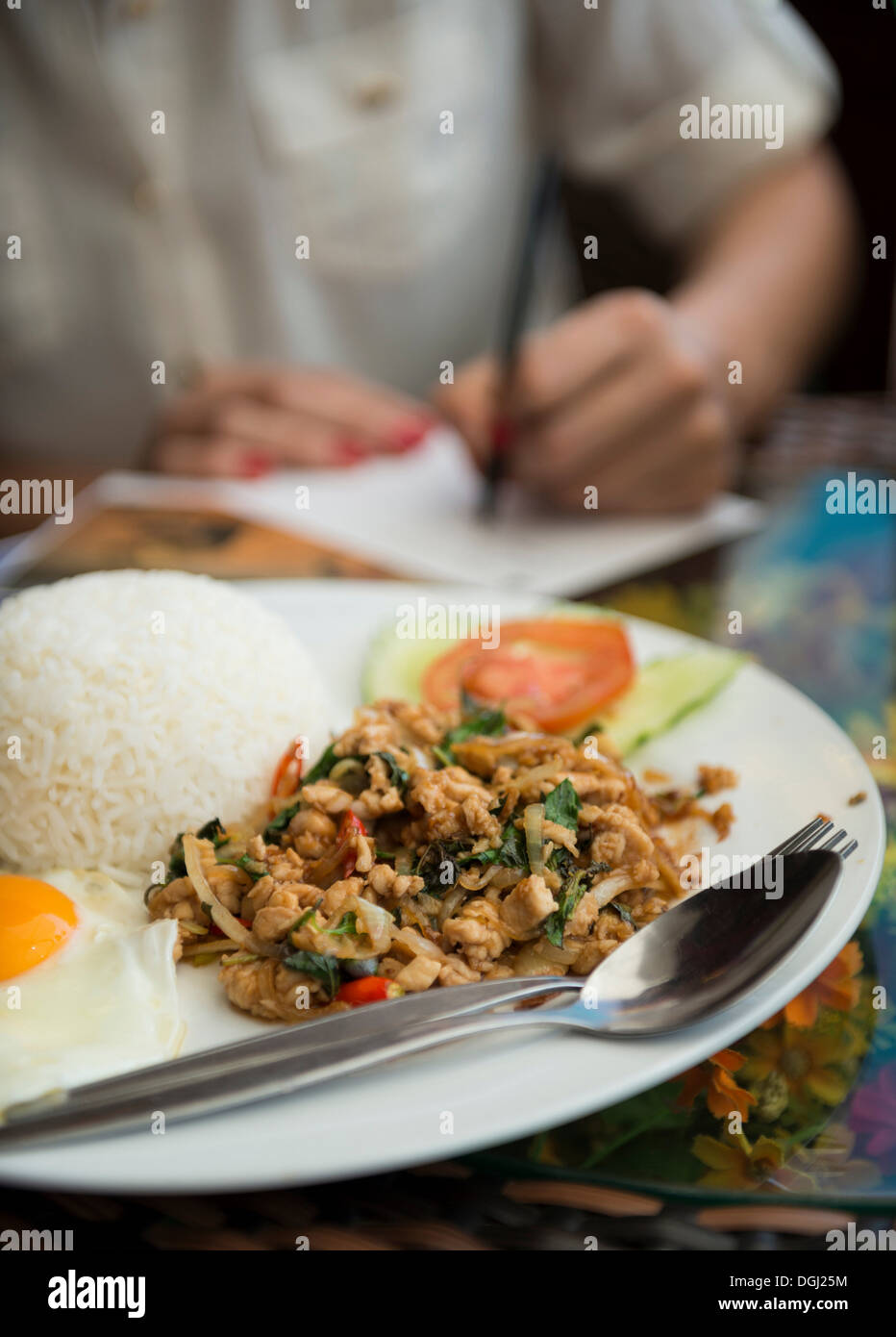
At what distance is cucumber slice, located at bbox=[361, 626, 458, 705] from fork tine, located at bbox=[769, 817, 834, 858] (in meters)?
0.84

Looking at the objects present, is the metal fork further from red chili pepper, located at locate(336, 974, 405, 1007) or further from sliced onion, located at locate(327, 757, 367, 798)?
sliced onion, located at locate(327, 757, 367, 798)

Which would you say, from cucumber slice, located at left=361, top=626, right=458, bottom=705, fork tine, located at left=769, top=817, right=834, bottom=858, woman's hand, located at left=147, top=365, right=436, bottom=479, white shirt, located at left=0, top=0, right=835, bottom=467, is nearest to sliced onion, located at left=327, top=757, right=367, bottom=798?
cucumber slice, located at left=361, top=626, right=458, bottom=705

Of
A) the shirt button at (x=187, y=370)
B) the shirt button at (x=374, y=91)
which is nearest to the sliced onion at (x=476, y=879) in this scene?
the shirt button at (x=187, y=370)

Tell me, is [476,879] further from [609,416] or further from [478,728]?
[609,416]

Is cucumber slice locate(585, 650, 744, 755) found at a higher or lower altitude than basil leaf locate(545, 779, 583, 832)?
higher

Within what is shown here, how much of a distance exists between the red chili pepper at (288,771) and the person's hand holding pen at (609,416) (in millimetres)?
1597

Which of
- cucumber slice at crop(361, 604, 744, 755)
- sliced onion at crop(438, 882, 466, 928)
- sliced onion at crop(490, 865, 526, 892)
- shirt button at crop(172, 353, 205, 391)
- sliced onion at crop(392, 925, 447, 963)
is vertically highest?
shirt button at crop(172, 353, 205, 391)

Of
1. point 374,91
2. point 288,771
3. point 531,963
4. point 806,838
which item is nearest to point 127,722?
point 288,771

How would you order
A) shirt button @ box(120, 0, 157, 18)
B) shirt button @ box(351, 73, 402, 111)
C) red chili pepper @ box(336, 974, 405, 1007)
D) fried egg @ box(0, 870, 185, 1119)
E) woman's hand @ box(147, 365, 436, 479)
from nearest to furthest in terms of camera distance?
1. fried egg @ box(0, 870, 185, 1119)
2. red chili pepper @ box(336, 974, 405, 1007)
3. woman's hand @ box(147, 365, 436, 479)
4. shirt button @ box(120, 0, 157, 18)
5. shirt button @ box(351, 73, 402, 111)

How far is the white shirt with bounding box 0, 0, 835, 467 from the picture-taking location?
153 inches

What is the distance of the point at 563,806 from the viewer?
1.54 meters

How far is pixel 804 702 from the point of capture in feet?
6.18

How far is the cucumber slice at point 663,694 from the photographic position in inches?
75.8
